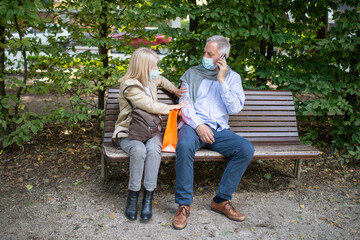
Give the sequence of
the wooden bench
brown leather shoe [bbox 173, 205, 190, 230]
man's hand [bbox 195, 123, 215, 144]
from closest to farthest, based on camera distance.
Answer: brown leather shoe [bbox 173, 205, 190, 230], man's hand [bbox 195, 123, 215, 144], the wooden bench

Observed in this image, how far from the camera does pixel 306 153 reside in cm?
373

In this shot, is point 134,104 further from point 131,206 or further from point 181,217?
point 181,217

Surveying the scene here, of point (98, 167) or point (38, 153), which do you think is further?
point (38, 153)

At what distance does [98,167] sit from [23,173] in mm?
826

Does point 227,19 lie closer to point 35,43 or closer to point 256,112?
point 256,112

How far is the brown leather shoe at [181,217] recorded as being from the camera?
10.2 feet

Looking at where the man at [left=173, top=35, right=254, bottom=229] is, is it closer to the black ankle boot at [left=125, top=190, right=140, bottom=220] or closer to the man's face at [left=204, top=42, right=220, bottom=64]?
the man's face at [left=204, top=42, right=220, bottom=64]

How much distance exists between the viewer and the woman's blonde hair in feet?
11.2

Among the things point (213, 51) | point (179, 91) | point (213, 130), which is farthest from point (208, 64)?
point (213, 130)

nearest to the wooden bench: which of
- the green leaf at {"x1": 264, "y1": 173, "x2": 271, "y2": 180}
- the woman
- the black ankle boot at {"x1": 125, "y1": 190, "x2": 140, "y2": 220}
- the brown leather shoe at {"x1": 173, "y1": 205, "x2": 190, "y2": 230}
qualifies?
the green leaf at {"x1": 264, "y1": 173, "x2": 271, "y2": 180}

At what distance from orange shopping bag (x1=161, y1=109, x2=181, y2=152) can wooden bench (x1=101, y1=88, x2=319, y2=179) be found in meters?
0.58

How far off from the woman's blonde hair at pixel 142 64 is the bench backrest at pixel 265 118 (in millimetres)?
590

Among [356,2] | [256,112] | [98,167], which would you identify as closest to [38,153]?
[98,167]

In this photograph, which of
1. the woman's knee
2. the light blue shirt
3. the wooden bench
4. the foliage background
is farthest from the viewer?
the foliage background
